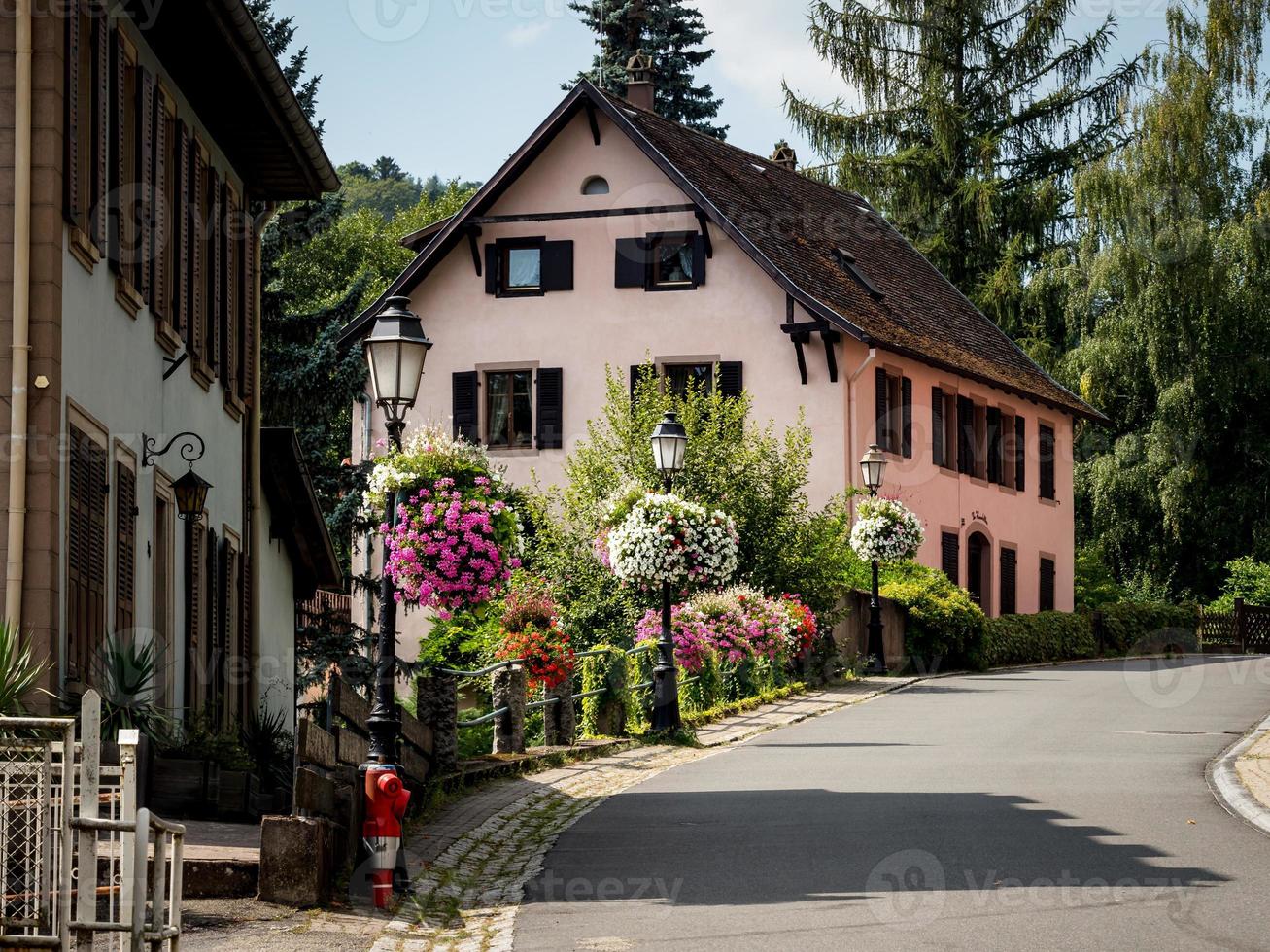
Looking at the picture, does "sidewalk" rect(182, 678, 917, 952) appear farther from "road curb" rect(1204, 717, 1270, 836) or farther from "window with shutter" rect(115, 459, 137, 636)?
"road curb" rect(1204, 717, 1270, 836)

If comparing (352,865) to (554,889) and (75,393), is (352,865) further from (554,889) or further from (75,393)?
(75,393)

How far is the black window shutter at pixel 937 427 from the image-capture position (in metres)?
42.9

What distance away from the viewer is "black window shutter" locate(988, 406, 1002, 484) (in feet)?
151

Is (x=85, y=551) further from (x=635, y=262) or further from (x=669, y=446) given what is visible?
(x=635, y=262)

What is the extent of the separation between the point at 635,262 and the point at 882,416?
5.72m

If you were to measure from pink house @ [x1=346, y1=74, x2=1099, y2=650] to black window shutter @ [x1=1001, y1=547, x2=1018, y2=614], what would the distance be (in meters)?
1.73

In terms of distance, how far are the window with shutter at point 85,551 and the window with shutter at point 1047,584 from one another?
37.3 meters

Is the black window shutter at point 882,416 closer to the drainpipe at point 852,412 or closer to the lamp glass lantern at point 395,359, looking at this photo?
the drainpipe at point 852,412

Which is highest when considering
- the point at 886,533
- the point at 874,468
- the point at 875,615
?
the point at 874,468

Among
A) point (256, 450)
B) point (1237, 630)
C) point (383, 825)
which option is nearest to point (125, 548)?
point (383, 825)

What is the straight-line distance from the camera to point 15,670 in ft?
39.2

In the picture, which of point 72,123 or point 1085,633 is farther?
point 1085,633

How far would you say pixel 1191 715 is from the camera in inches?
1002

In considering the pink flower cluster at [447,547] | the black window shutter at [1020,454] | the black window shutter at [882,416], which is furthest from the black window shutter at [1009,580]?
the pink flower cluster at [447,547]
